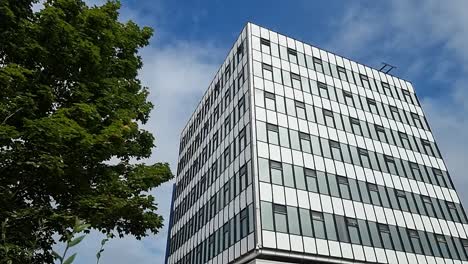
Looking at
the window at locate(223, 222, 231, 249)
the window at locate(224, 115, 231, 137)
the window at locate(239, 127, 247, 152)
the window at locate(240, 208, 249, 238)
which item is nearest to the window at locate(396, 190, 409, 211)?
the window at locate(240, 208, 249, 238)

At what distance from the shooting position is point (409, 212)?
26.8 metres

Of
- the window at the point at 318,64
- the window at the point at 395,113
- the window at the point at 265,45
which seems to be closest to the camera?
the window at the point at 265,45

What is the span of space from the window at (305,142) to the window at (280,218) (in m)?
5.64

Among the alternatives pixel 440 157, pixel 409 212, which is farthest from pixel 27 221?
pixel 440 157

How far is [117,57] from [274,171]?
49.4ft

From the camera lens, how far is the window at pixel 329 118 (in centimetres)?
2886

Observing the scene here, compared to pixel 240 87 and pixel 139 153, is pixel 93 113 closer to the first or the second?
pixel 139 153


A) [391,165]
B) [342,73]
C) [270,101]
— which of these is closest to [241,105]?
[270,101]

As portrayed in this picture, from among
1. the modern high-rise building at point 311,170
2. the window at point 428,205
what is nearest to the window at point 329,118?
the modern high-rise building at point 311,170

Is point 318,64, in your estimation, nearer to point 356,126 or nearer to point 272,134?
point 356,126

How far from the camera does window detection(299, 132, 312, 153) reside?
85.2 feet

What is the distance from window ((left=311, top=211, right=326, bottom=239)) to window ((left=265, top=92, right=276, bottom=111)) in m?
8.65

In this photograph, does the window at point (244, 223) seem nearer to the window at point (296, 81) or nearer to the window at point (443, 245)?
the window at point (296, 81)

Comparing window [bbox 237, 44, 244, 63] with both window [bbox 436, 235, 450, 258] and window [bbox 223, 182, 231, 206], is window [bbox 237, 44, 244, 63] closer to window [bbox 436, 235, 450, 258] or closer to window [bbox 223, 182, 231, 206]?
window [bbox 223, 182, 231, 206]
